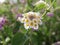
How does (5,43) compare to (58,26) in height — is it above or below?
below

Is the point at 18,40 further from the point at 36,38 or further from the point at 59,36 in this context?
the point at 59,36

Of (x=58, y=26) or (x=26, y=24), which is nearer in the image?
(x=26, y=24)

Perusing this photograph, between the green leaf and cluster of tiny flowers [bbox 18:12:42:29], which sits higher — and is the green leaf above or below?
above

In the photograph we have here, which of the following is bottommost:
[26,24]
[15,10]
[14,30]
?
[26,24]

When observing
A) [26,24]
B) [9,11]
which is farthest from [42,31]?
[26,24]

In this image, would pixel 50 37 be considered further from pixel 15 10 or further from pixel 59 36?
pixel 15 10

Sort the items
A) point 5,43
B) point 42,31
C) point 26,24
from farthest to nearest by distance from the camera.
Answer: point 42,31 → point 5,43 → point 26,24

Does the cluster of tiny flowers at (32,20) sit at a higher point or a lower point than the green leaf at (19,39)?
lower

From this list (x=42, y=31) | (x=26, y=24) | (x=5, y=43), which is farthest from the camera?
(x=42, y=31)

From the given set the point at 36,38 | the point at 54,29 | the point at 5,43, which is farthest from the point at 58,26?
the point at 5,43
